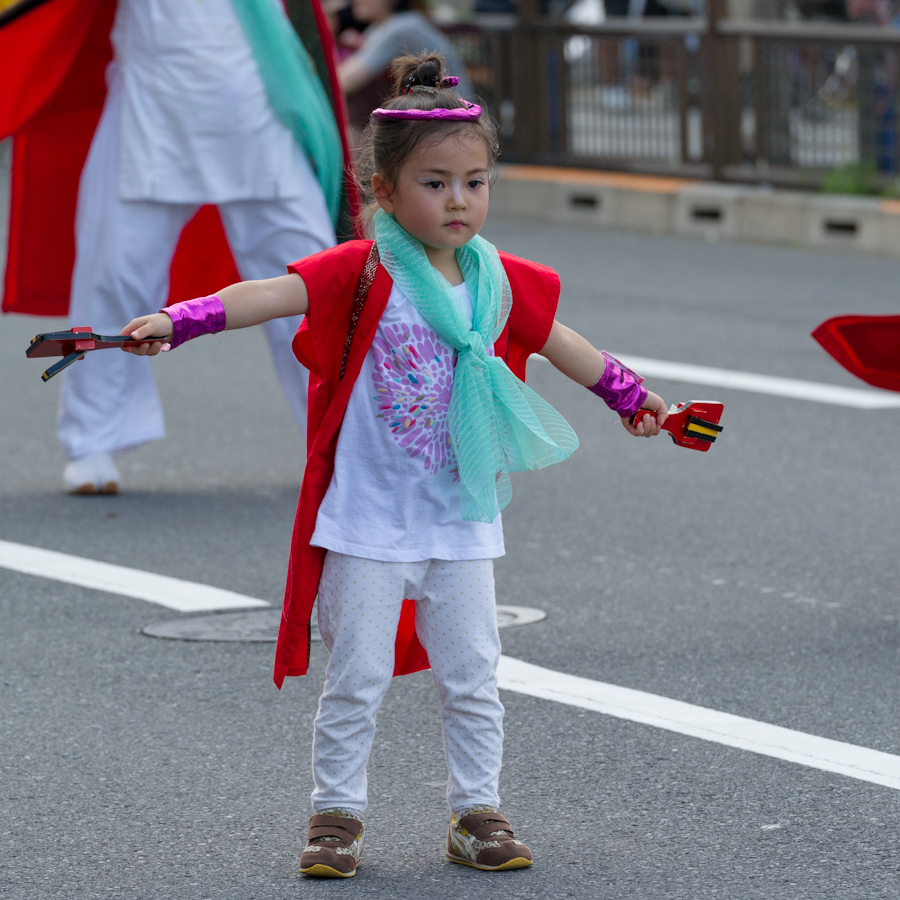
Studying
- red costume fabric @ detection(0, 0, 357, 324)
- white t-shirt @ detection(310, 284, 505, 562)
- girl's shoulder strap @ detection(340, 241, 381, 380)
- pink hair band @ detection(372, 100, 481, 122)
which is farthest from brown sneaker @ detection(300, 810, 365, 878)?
red costume fabric @ detection(0, 0, 357, 324)

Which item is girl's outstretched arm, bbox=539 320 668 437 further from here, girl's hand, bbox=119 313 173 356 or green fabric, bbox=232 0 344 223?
green fabric, bbox=232 0 344 223

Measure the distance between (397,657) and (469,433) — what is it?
452 mm

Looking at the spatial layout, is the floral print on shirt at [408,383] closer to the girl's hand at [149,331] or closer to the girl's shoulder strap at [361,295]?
the girl's shoulder strap at [361,295]

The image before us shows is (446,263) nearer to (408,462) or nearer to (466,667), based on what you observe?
(408,462)

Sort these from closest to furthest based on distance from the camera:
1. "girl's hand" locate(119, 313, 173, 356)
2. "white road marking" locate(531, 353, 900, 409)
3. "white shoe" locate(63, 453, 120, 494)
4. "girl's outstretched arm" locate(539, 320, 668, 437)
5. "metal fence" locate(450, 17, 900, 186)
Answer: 1. "girl's hand" locate(119, 313, 173, 356)
2. "girl's outstretched arm" locate(539, 320, 668, 437)
3. "white shoe" locate(63, 453, 120, 494)
4. "white road marking" locate(531, 353, 900, 409)
5. "metal fence" locate(450, 17, 900, 186)

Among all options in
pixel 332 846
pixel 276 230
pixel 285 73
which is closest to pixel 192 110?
pixel 285 73

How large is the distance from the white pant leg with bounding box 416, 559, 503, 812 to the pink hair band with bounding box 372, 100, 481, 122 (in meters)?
0.76

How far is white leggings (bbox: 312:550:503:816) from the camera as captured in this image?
11.3ft

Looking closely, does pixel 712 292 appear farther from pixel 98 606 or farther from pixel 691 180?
pixel 98 606

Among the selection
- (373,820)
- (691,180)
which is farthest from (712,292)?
(373,820)

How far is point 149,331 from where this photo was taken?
3248 millimetres

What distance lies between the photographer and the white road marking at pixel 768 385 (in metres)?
7.97

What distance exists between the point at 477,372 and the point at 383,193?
1.17 feet

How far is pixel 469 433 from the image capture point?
3.48m
